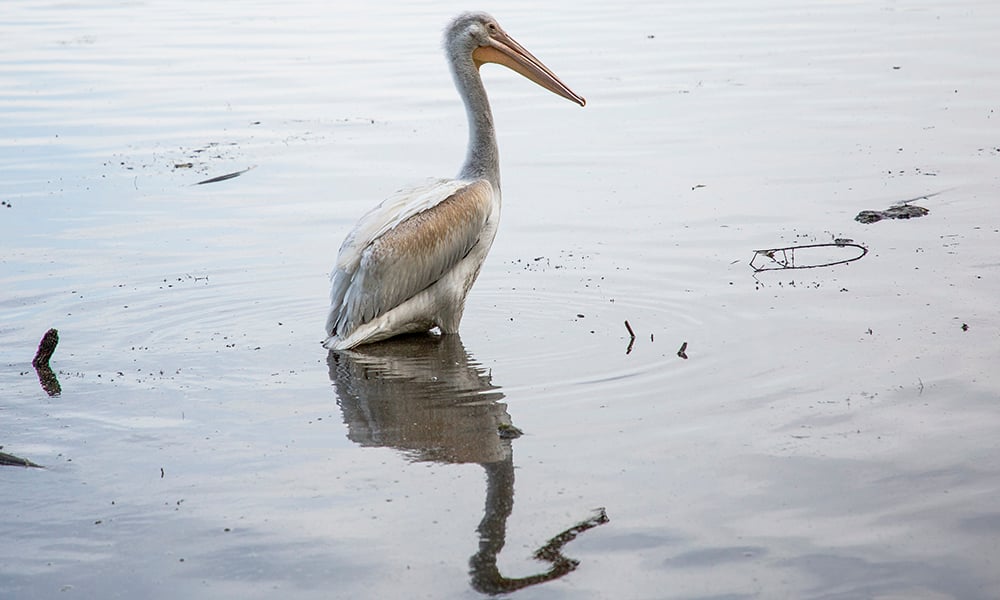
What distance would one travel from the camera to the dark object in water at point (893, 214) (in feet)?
25.3

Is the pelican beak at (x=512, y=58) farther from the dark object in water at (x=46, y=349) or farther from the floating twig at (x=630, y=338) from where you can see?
the dark object in water at (x=46, y=349)

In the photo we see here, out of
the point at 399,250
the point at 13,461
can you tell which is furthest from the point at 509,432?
the point at 13,461

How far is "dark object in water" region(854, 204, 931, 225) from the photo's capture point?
7.71 metres

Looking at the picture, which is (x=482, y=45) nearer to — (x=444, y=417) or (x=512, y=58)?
(x=512, y=58)

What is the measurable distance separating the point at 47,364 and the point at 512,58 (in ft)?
9.47

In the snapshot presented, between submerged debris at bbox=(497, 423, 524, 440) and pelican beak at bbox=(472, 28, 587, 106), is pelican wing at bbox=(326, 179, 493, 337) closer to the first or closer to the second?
pelican beak at bbox=(472, 28, 587, 106)

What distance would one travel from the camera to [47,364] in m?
6.11

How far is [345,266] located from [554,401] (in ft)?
5.02

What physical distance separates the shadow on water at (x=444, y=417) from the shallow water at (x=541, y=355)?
2 cm

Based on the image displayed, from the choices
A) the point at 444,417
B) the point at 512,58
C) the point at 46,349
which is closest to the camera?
the point at 444,417

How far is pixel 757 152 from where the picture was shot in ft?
31.8

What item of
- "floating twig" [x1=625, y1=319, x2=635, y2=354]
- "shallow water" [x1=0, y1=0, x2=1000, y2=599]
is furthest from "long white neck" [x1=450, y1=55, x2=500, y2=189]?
"floating twig" [x1=625, y1=319, x2=635, y2=354]

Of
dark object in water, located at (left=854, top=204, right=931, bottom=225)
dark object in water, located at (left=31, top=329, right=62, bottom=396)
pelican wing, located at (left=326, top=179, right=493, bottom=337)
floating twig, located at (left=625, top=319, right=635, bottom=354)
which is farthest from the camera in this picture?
dark object in water, located at (left=854, top=204, right=931, bottom=225)

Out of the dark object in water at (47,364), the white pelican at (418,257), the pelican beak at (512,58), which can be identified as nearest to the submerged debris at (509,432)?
the white pelican at (418,257)
